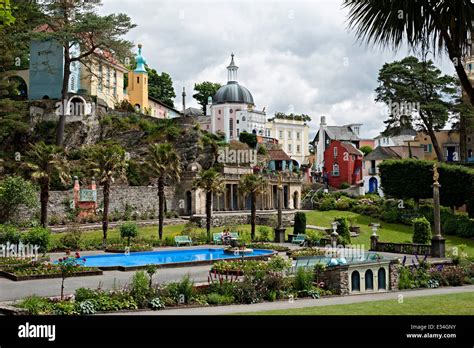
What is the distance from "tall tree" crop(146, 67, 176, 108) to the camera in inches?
3932

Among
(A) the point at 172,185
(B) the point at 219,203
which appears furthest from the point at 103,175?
(B) the point at 219,203

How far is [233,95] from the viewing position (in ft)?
312

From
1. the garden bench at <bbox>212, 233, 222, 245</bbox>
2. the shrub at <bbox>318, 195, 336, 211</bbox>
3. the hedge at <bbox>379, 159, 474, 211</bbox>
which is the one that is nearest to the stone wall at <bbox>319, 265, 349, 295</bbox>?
the garden bench at <bbox>212, 233, 222, 245</bbox>

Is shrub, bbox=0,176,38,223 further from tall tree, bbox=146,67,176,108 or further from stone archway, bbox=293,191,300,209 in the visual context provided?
tall tree, bbox=146,67,176,108

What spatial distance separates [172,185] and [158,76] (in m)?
50.7

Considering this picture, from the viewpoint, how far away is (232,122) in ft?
308

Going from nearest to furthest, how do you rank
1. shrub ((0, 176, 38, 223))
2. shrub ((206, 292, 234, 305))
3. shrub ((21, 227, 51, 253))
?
shrub ((206, 292, 234, 305)), shrub ((21, 227, 51, 253)), shrub ((0, 176, 38, 223))

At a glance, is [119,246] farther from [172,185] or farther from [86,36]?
[86,36]

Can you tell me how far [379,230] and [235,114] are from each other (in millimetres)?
49287

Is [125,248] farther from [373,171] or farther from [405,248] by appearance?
[373,171]

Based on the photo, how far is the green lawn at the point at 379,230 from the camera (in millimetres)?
43959

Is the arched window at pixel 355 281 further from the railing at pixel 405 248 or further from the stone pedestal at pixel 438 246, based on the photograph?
the railing at pixel 405 248

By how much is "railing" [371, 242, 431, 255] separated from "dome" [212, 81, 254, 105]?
61.7m

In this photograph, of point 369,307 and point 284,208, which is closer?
point 369,307
